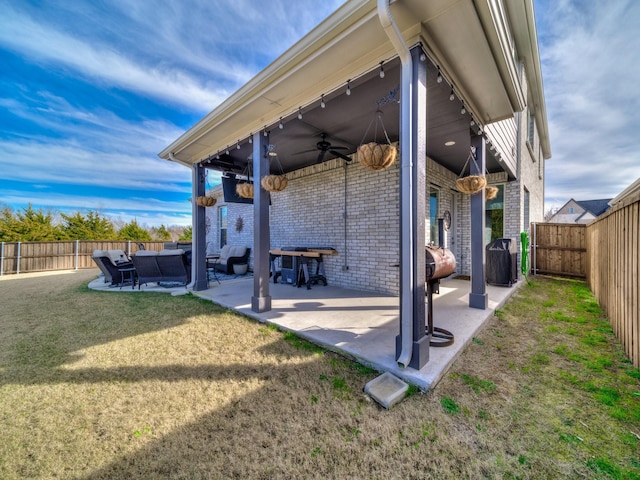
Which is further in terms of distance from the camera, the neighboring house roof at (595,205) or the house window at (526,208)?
the neighboring house roof at (595,205)

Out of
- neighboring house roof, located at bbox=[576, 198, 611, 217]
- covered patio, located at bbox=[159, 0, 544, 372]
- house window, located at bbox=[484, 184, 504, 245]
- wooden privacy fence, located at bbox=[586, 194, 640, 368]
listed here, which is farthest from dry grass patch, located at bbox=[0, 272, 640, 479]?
neighboring house roof, located at bbox=[576, 198, 611, 217]

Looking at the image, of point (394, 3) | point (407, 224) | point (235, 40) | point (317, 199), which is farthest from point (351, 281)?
point (235, 40)

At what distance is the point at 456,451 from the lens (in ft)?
4.73

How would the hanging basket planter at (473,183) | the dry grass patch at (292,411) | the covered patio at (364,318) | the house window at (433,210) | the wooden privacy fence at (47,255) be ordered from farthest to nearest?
the wooden privacy fence at (47,255), the house window at (433,210), the hanging basket planter at (473,183), the covered patio at (364,318), the dry grass patch at (292,411)

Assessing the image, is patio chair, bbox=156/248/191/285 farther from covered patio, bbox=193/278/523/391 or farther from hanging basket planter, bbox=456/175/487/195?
hanging basket planter, bbox=456/175/487/195

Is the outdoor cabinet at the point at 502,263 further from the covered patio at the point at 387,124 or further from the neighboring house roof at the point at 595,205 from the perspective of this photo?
the neighboring house roof at the point at 595,205

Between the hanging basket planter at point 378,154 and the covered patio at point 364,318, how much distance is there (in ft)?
6.61

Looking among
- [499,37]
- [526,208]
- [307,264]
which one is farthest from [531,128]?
[307,264]

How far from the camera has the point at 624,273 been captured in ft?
9.03

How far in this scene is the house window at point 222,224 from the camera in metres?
10.1

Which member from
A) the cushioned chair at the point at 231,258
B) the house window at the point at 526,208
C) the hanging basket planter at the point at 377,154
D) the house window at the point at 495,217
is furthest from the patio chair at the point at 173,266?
the house window at the point at 526,208

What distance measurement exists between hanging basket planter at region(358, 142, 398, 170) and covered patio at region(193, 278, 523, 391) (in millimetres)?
2015

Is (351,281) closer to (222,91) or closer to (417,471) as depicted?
(417,471)

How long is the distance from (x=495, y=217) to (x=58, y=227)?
61.7 feet
